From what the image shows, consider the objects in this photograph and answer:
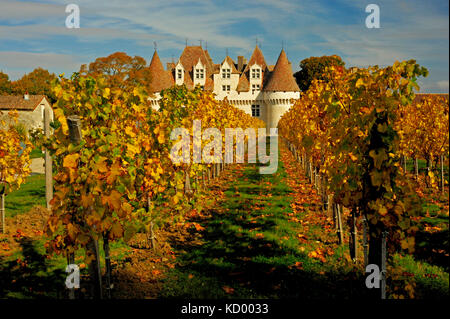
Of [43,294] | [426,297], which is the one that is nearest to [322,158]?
[426,297]

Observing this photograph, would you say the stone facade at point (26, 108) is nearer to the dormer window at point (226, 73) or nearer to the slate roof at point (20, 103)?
the slate roof at point (20, 103)

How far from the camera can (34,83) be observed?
2157 inches

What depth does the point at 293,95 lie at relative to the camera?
170ft

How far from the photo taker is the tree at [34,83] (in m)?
50.2

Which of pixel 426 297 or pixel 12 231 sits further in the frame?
pixel 12 231

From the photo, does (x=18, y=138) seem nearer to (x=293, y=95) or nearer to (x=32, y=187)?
(x=32, y=187)

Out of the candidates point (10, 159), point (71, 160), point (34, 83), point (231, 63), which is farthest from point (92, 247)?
point (34, 83)

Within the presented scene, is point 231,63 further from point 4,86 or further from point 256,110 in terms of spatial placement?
point 4,86

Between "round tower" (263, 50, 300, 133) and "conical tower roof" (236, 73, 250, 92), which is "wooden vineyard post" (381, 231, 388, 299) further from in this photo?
"conical tower roof" (236, 73, 250, 92)

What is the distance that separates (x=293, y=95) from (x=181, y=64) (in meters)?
16.1

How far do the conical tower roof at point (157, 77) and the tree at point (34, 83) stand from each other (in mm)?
13431

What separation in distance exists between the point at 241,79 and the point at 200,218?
47.1 metres

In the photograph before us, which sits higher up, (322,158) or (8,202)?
(322,158)
